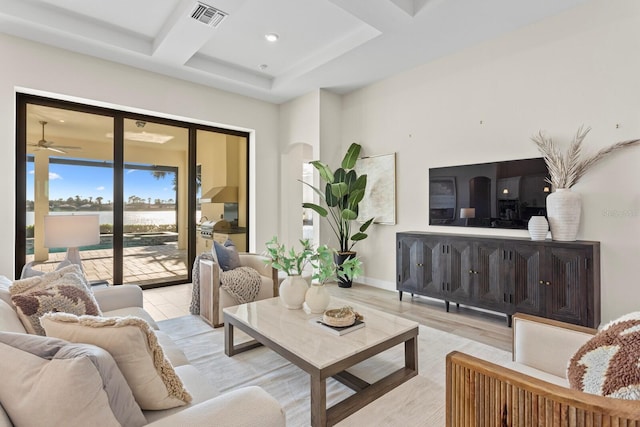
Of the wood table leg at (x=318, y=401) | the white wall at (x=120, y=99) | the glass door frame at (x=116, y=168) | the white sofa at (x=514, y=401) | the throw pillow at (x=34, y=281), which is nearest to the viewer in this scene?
the white sofa at (x=514, y=401)

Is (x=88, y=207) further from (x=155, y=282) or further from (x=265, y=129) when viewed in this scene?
(x=265, y=129)

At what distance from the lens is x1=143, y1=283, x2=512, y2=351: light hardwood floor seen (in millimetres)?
3191

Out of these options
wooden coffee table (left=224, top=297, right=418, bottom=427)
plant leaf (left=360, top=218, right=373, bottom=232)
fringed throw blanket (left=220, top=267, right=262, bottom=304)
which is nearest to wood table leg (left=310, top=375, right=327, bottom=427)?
wooden coffee table (left=224, top=297, right=418, bottom=427)

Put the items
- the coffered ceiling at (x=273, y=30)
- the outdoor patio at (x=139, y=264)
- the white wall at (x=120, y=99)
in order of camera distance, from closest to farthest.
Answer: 1. the coffered ceiling at (x=273, y=30)
2. the white wall at (x=120, y=99)
3. the outdoor patio at (x=139, y=264)

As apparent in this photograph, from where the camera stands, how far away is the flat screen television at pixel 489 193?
3482mm

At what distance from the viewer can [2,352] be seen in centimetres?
89

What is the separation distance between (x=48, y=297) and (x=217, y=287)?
1785mm

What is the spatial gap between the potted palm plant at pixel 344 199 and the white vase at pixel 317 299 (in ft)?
8.10

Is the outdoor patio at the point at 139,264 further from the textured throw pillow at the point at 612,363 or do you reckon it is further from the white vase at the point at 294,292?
the textured throw pillow at the point at 612,363

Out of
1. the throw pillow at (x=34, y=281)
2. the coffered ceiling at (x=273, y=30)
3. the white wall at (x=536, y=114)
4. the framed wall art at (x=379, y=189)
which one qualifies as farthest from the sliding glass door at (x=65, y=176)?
the white wall at (x=536, y=114)

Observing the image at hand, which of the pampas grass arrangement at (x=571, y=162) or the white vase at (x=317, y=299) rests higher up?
the pampas grass arrangement at (x=571, y=162)

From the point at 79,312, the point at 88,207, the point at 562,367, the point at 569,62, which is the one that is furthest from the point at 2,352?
the point at 569,62

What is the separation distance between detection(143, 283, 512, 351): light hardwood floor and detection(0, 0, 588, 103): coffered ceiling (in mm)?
3192

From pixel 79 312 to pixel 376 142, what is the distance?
4427 mm
